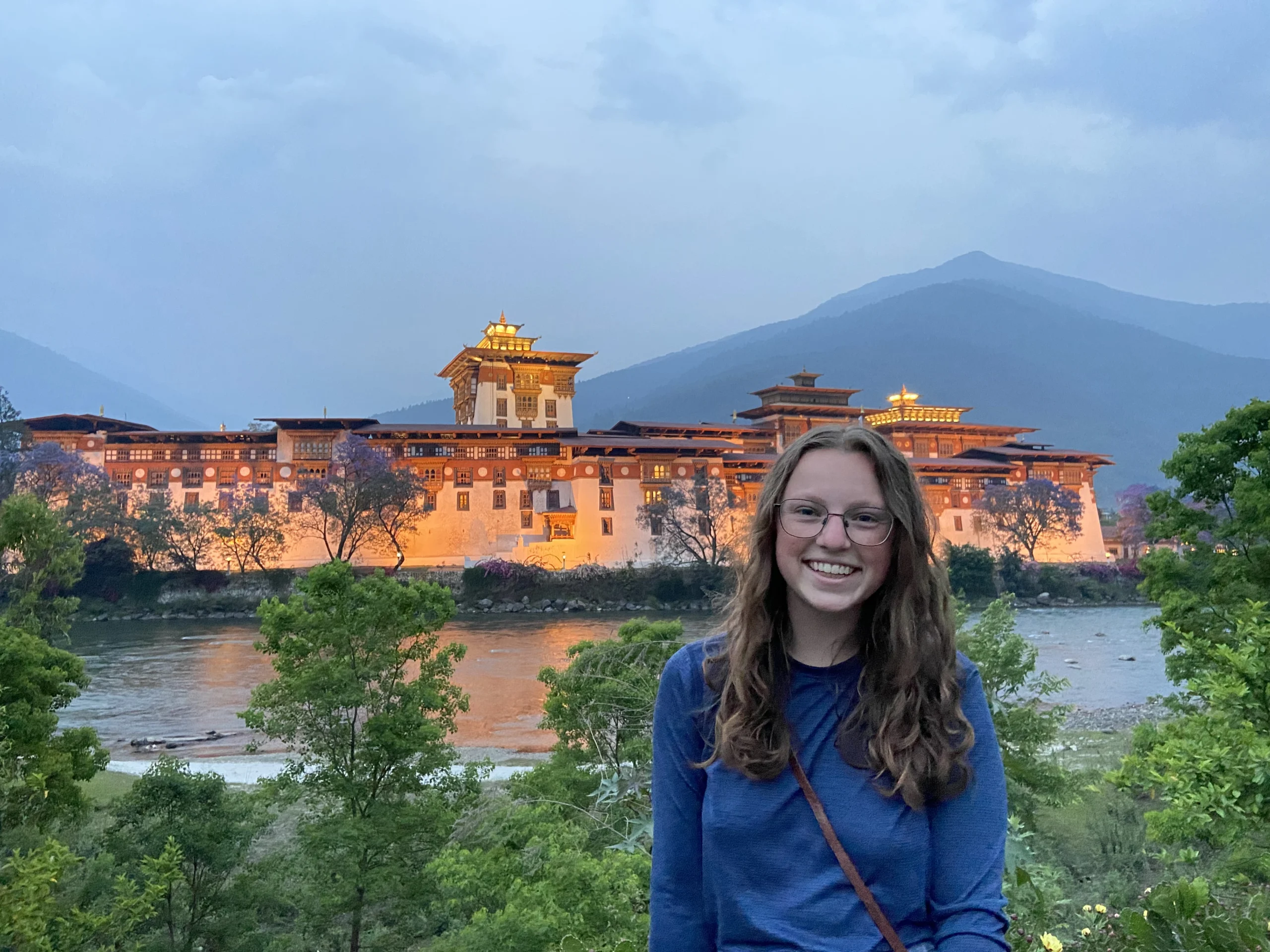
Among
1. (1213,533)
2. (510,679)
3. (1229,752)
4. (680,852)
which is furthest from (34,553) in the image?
(510,679)

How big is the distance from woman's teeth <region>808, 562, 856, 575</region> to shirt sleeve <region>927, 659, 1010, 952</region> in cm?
25

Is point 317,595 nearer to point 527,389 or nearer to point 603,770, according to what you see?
point 603,770

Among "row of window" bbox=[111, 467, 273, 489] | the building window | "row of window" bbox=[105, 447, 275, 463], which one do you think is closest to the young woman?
the building window

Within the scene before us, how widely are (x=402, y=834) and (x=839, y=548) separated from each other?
5.84 meters

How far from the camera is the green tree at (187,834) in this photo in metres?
6.25

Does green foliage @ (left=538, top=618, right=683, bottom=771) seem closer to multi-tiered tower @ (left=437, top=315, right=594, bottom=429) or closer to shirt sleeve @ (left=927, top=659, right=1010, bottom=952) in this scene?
shirt sleeve @ (left=927, top=659, right=1010, bottom=952)

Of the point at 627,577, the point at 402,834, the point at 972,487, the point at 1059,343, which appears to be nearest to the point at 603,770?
the point at 402,834

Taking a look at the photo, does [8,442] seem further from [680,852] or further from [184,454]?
[680,852]

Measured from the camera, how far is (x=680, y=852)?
4.02ft

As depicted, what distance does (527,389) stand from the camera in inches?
1671

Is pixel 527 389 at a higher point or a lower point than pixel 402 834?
higher

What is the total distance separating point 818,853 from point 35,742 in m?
6.87

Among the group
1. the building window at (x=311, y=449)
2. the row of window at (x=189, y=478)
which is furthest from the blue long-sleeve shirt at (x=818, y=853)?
the row of window at (x=189, y=478)

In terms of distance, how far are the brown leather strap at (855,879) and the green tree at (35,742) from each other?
630 centimetres
